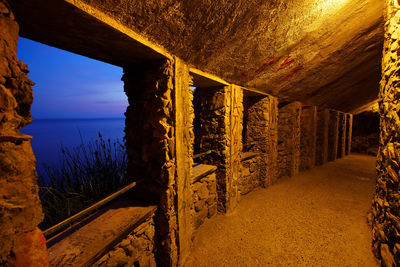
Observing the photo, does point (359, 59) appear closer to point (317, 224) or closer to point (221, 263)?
point (317, 224)

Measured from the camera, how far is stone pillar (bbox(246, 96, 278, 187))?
450cm

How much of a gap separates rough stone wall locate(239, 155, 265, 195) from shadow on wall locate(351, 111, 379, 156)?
8.96 m

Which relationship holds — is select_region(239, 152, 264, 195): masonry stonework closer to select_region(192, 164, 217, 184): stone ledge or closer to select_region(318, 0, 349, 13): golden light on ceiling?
select_region(192, 164, 217, 184): stone ledge

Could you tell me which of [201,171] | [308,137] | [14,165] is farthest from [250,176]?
[14,165]

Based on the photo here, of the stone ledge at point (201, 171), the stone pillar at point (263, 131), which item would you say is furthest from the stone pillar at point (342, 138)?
the stone ledge at point (201, 171)

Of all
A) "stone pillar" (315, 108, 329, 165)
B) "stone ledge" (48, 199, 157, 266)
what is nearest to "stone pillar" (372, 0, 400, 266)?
"stone ledge" (48, 199, 157, 266)

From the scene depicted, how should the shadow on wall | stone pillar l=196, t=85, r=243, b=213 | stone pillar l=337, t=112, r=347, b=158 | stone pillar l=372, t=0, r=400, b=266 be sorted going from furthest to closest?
1. the shadow on wall
2. stone pillar l=337, t=112, r=347, b=158
3. stone pillar l=196, t=85, r=243, b=213
4. stone pillar l=372, t=0, r=400, b=266

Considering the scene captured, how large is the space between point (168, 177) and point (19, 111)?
1.37 m

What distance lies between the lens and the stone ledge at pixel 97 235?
1.31m

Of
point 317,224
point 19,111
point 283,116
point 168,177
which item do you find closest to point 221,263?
point 168,177

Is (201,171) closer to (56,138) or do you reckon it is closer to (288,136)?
(288,136)

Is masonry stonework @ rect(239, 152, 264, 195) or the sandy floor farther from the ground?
masonry stonework @ rect(239, 152, 264, 195)

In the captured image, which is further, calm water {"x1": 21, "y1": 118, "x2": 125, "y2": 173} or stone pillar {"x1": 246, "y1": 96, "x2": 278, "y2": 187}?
calm water {"x1": 21, "y1": 118, "x2": 125, "y2": 173}

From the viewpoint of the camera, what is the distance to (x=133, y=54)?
5.96 feet
